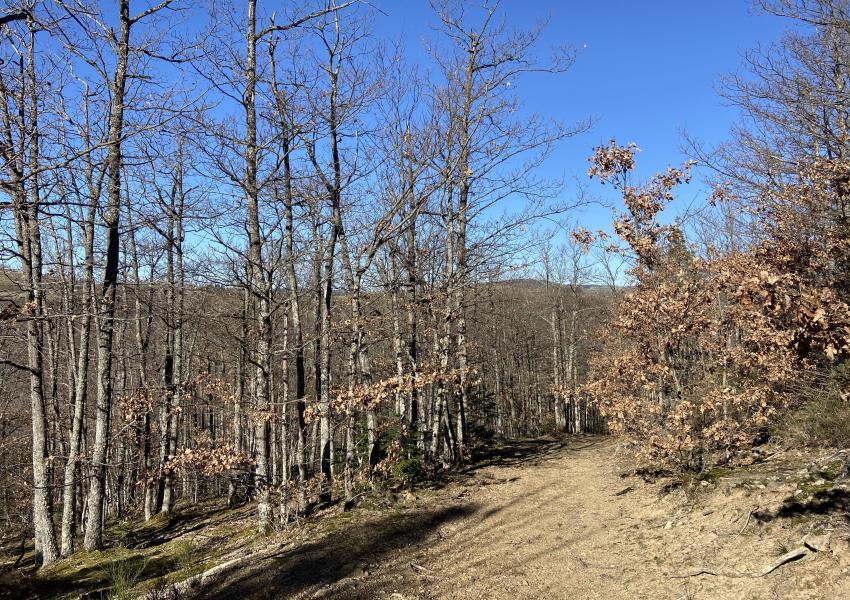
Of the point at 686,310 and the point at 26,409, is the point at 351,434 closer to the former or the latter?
the point at 686,310

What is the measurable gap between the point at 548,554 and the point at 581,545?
588mm

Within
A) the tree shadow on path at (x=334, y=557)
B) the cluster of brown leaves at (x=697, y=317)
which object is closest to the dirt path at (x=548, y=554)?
the tree shadow on path at (x=334, y=557)

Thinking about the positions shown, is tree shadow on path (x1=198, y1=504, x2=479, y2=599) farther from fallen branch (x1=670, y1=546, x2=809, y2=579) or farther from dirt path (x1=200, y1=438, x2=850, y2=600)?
fallen branch (x1=670, y1=546, x2=809, y2=579)

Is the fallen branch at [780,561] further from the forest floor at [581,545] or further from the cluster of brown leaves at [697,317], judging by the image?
the cluster of brown leaves at [697,317]

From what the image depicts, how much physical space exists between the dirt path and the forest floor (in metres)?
0.02

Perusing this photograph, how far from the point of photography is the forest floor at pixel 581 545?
16.7 feet

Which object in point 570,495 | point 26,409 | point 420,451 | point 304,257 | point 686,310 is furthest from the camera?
point 26,409

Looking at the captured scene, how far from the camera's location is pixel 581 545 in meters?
7.05

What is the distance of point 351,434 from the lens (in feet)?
30.7

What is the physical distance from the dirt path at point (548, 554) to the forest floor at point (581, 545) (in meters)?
0.02

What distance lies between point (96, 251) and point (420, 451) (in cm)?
853

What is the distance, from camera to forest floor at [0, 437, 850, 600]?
5098 millimetres

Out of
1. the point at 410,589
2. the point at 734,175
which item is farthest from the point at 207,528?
the point at 734,175

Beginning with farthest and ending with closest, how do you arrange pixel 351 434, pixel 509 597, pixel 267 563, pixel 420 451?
1. pixel 420 451
2. pixel 351 434
3. pixel 267 563
4. pixel 509 597
